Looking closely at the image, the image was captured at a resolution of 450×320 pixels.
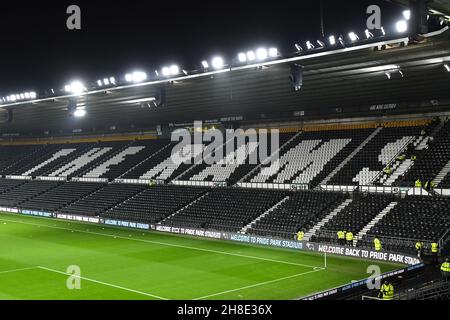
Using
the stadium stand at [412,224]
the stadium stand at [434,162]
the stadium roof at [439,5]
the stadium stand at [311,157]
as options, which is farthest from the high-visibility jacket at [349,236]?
the stadium roof at [439,5]

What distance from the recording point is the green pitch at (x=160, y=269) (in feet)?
64.5

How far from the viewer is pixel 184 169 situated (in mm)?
48875

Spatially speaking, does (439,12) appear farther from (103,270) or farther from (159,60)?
(159,60)

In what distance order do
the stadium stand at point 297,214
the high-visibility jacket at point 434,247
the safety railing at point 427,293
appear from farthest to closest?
1. the stadium stand at point 297,214
2. the high-visibility jacket at point 434,247
3. the safety railing at point 427,293

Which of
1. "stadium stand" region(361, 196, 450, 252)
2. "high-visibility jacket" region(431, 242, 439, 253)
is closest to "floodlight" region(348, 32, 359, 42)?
"high-visibility jacket" region(431, 242, 439, 253)

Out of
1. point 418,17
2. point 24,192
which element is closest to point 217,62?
point 418,17

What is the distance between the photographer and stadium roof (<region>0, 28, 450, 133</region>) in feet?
88.9

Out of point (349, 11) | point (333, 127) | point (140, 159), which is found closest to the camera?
point (349, 11)

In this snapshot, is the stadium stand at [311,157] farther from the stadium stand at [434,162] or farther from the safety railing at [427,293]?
the safety railing at [427,293]

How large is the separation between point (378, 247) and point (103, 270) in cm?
1357

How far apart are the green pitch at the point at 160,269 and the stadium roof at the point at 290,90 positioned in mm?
10446

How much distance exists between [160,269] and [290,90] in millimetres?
16996
